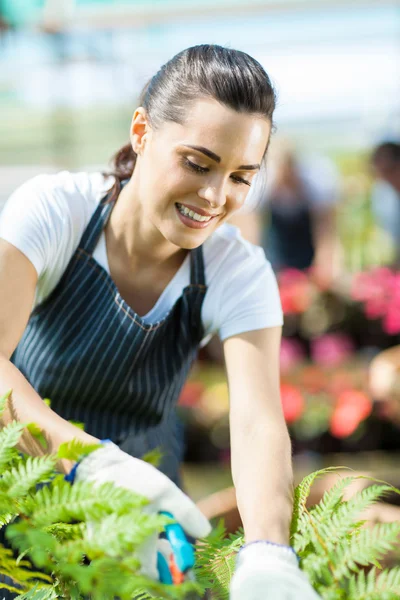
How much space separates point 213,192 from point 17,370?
435mm

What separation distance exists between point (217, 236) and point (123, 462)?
653 mm

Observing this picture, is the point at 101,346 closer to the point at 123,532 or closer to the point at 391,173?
the point at 123,532

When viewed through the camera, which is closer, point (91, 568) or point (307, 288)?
point (91, 568)

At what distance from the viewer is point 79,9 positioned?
4.53m

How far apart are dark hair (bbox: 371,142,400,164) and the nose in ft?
9.82

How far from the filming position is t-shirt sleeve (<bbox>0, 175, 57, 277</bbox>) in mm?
1231

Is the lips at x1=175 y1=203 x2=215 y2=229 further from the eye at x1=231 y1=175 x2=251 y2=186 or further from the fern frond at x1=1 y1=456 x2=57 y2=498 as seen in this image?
the fern frond at x1=1 y1=456 x2=57 y2=498

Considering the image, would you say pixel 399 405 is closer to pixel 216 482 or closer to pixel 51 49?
pixel 216 482

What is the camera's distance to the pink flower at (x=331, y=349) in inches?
137

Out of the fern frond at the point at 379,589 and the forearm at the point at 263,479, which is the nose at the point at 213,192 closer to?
the forearm at the point at 263,479

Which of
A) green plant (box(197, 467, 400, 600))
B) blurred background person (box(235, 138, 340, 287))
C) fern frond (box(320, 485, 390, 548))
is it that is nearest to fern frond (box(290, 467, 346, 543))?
green plant (box(197, 467, 400, 600))

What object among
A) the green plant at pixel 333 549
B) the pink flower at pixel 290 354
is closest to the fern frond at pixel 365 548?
the green plant at pixel 333 549

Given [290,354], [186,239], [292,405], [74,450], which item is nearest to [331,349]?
[290,354]

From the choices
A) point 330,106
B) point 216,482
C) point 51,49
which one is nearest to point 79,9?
point 51,49
